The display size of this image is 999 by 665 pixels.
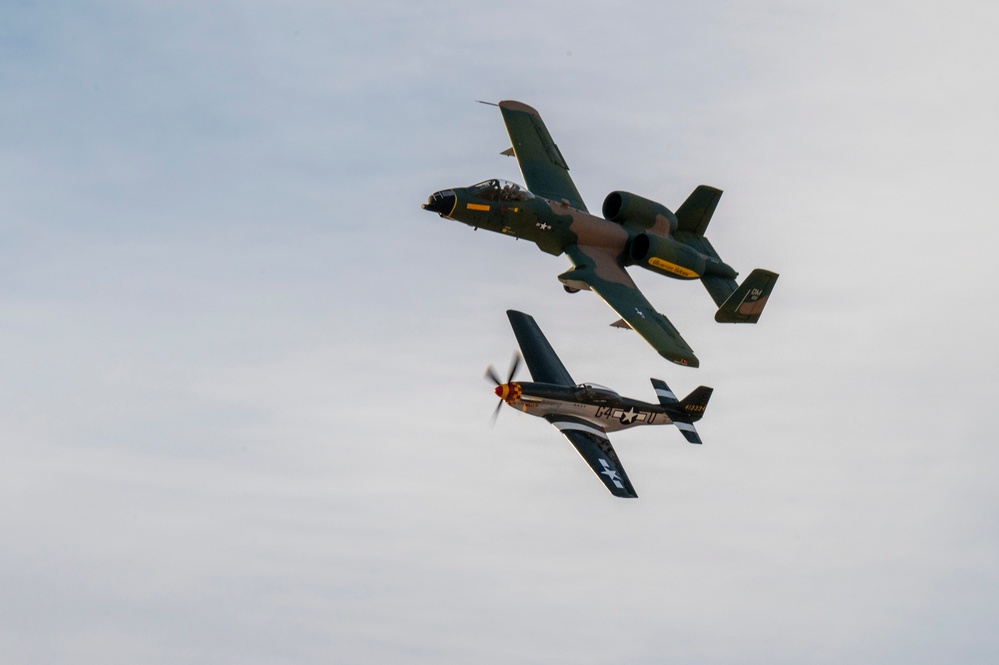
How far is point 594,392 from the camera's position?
2206 inches

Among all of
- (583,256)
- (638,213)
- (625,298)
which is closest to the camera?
(625,298)

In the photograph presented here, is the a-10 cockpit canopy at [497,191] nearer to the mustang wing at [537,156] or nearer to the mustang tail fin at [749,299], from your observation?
the mustang wing at [537,156]

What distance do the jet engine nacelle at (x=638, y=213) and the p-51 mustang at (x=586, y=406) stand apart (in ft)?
19.2

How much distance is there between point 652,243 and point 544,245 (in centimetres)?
453

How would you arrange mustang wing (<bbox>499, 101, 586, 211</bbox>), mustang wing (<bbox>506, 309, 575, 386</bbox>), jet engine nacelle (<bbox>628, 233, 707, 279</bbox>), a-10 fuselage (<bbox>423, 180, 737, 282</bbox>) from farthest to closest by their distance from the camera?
mustang wing (<bbox>499, 101, 586, 211</bbox>), jet engine nacelle (<bbox>628, 233, 707, 279</bbox>), mustang wing (<bbox>506, 309, 575, 386</bbox>), a-10 fuselage (<bbox>423, 180, 737, 282</bbox>)

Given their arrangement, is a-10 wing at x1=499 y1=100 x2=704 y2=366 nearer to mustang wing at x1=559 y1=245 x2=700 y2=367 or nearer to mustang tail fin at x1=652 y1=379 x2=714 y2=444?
mustang wing at x1=559 y1=245 x2=700 y2=367

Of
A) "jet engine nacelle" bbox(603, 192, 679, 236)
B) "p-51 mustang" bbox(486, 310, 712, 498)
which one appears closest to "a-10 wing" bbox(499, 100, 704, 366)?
"jet engine nacelle" bbox(603, 192, 679, 236)

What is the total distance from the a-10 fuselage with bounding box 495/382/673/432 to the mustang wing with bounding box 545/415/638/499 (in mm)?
424

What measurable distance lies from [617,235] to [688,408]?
786cm

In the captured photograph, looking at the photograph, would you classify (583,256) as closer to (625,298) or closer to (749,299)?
(625,298)

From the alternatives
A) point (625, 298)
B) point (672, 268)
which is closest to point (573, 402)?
point (625, 298)

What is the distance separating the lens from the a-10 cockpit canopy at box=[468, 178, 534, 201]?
187ft

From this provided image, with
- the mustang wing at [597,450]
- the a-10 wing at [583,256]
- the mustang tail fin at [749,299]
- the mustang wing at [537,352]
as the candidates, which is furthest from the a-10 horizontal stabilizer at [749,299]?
the mustang wing at [537,352]

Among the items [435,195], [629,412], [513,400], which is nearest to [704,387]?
[629,412]
